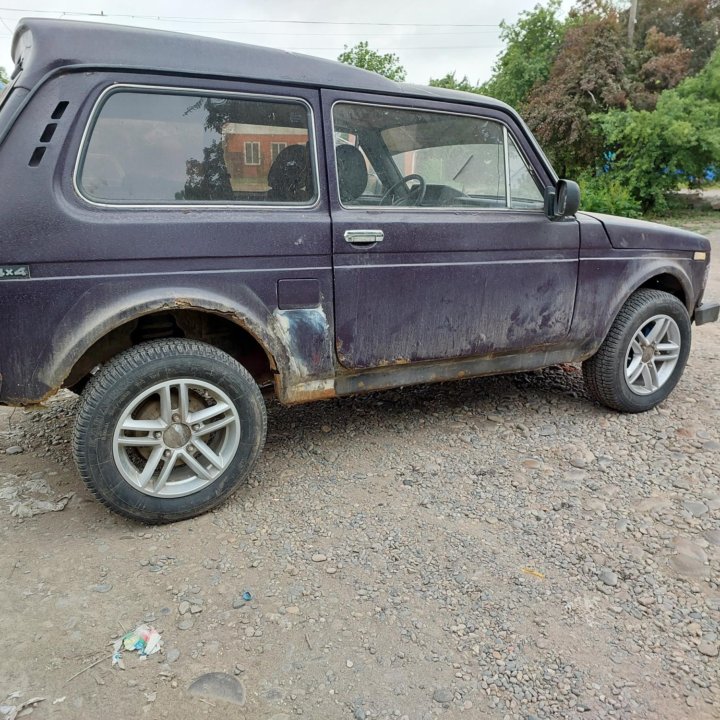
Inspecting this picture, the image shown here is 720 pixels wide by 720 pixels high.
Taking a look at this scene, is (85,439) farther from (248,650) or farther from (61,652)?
(248,650)

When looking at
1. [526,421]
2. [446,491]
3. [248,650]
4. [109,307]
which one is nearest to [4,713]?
[248,650]

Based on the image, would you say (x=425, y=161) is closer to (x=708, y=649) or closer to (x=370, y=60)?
(x=708, y=649)

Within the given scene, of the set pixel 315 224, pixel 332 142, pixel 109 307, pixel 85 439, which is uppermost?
pixel 332 142

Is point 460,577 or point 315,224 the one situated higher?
point 315,224

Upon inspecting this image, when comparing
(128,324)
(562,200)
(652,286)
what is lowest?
(652,286)

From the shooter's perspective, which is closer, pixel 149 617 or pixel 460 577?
pixel 149 617

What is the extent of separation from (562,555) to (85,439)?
2054mm

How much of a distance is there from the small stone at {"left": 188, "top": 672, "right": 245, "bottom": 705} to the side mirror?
9.27 ft

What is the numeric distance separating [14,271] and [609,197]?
17.2 meters

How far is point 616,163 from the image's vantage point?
18.3 metres

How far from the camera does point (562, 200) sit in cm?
340

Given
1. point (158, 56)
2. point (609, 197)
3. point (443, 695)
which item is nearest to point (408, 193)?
point (158, 56)

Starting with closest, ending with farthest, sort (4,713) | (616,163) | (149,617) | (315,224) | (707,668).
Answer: (4,713), (707,668), (149,617), (315,224), (616,163)

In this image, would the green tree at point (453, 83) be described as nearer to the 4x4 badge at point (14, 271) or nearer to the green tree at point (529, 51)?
the green tree at point (529, 51)
